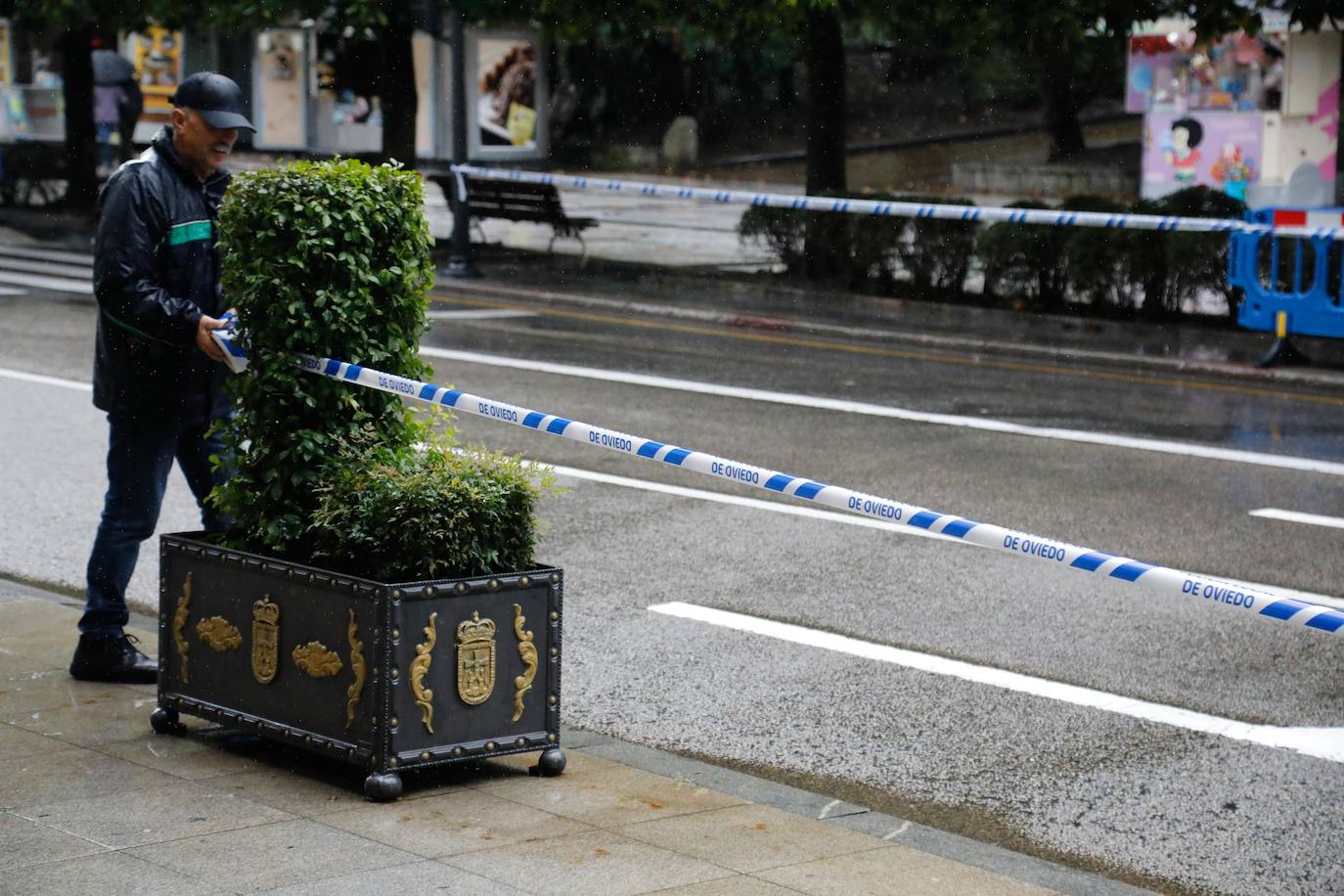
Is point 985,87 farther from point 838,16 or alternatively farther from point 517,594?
point 517,594

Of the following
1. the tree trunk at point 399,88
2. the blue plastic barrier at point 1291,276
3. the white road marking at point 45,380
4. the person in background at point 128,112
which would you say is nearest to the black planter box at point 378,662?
the white road marking at point 45,380

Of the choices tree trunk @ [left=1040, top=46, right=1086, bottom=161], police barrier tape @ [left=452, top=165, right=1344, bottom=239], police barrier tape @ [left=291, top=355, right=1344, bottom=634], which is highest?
tree trunk @ [left=1040, top=46, right=1086, bottom=161]

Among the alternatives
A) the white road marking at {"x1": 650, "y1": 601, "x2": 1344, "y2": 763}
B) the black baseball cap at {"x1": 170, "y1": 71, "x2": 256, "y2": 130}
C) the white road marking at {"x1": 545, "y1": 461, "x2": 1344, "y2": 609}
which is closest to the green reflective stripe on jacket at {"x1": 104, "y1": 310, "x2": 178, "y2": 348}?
the black baseball cap at {"x1": 170, "y1": 71, "x2": 256, "y2": 130}

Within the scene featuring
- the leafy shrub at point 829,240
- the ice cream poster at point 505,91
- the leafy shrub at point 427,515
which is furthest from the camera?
the ice cream poster at point 505,91

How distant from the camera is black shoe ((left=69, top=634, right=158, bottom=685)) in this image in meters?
6.38

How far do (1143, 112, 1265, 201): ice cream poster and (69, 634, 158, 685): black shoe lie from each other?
69.7 ft

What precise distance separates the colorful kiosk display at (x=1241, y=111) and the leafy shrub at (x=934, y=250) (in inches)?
290

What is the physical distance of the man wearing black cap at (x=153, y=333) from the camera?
6.11 metres

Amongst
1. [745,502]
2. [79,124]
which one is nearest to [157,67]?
[79,124]

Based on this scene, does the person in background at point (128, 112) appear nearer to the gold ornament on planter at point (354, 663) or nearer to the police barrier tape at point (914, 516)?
the police barrier tape at point (914, 516)

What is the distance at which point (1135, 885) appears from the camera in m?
5.03

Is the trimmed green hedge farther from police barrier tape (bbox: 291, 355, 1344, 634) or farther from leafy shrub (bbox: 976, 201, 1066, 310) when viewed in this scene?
leafy shrub (bbox: 976, 201, 1066, 310)

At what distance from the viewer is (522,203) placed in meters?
22.3

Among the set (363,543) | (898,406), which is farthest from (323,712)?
(898,406)
